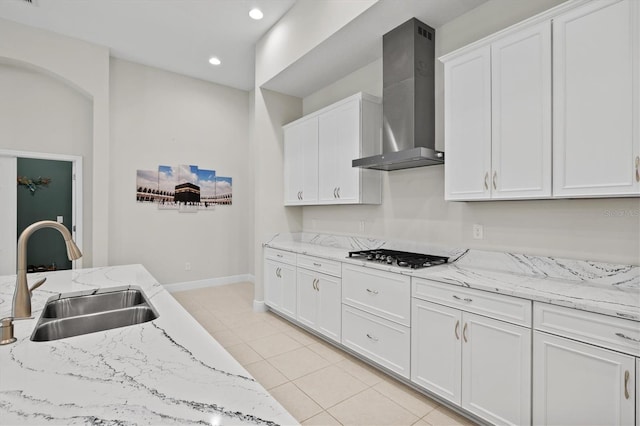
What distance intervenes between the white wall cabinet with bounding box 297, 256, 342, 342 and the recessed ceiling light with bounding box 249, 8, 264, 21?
280cm

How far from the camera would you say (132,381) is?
0.89 m

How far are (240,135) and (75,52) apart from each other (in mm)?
2481

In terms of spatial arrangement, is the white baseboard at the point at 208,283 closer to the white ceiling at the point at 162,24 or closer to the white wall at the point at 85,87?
the white wall at the point at 85,87

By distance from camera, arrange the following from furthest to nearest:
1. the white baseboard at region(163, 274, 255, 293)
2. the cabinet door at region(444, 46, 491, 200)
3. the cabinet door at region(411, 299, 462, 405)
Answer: the white baseboard at region(163, 274, 255, 293), the cabinet door at region(444, 46, 491, 200), the cabinet door at region(411, 299, 462, 405)

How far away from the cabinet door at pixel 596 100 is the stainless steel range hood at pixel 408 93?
899 millimetres

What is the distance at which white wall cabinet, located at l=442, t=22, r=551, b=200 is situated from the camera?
1940 mm

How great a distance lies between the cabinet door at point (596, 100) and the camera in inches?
64.0

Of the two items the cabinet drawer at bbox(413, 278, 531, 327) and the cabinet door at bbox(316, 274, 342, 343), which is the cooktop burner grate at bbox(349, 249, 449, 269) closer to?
the cabinet drawer at bbox(413, 278, 531, 327)

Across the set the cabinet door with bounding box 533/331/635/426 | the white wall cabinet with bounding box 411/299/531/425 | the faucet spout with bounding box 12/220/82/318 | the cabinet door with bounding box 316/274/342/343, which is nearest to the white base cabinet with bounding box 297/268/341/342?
the cabinet door with bounding box 316/274/342/343

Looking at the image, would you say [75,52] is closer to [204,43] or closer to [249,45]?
[204,43]

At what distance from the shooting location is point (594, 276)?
76.9 inches

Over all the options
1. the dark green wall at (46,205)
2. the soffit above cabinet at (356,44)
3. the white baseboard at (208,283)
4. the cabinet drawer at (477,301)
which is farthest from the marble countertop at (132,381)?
the dark green wall at (46,205)

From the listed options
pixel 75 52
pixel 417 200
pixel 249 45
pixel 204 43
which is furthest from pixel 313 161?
pixel 75 52

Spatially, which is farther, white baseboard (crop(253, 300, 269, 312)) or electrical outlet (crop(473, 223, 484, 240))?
white baseboard (crop(253, 300, 269, 312))
